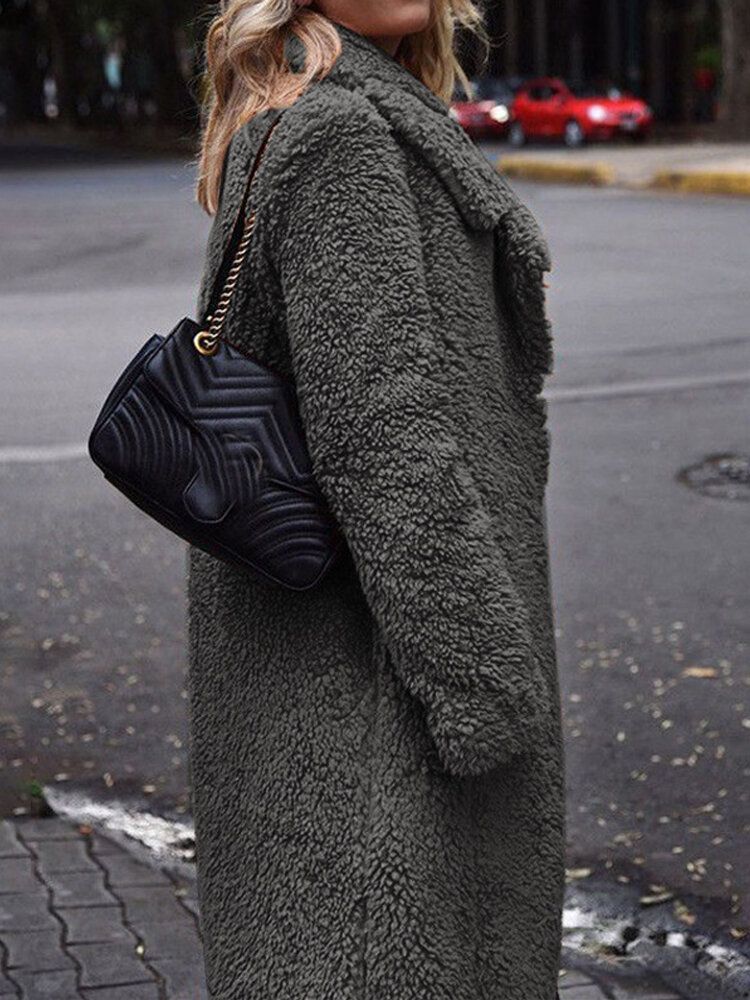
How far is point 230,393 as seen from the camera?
2020mm

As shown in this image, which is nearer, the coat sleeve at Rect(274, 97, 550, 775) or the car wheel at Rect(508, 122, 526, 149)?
the coat sleeve at Rect(274, 97, 550, 775)

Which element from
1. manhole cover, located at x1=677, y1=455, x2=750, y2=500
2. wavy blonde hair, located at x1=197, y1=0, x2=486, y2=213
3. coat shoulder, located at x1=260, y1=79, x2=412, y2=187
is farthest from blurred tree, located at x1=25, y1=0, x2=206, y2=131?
coat shoulder, located at x1=260, y1=79, x2=412, y2=187

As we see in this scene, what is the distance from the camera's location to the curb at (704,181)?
2162 centimetres

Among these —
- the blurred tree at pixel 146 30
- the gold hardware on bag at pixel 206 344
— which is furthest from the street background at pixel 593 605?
the blurred tree at pixel 146 30

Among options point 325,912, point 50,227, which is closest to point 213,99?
point 325,912

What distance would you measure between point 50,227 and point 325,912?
18.9m

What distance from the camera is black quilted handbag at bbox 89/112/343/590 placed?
2.01 meters

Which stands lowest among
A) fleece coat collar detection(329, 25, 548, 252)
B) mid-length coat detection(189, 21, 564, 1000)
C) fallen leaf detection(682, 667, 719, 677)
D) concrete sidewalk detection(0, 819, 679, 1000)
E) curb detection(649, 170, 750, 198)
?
curb detection(649, 170, 750, 198)

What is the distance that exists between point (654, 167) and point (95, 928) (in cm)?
2224

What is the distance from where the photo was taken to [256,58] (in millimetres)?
2141

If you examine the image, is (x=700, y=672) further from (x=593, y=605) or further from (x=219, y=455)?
→ (x=219, y=455)

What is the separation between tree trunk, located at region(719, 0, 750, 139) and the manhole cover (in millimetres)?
24613

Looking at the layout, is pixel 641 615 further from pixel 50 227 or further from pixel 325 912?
pixel 50 227

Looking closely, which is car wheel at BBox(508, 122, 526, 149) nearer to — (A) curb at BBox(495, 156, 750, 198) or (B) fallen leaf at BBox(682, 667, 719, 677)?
(A) curb at BBox(495, 156, 750, 198)
